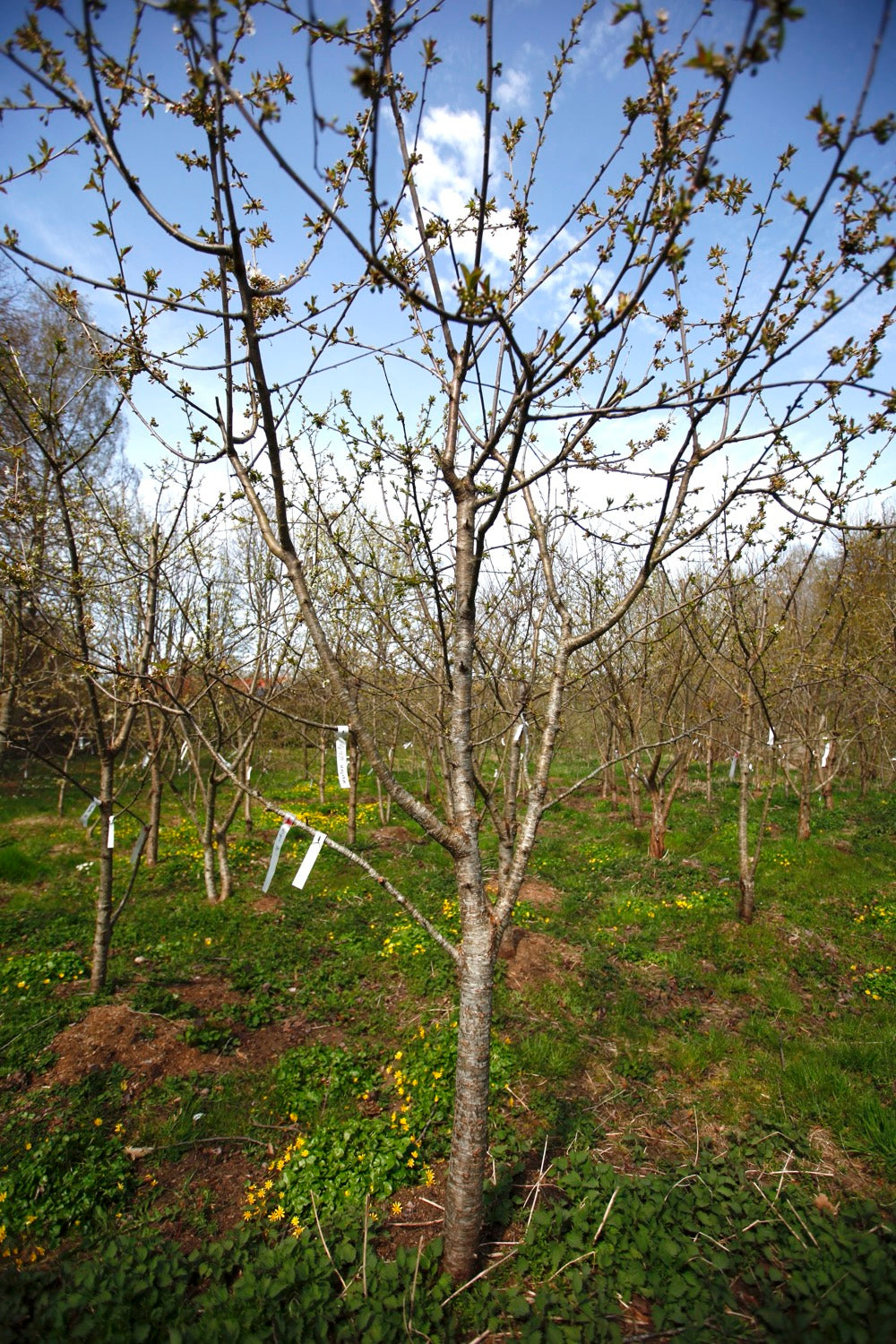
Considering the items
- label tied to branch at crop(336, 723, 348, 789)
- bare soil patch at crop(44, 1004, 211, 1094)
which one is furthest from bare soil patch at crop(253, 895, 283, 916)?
label tied to branch at crop(336, 723, 348, 789)

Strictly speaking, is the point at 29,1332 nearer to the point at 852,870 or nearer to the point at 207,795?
the point at 207,795

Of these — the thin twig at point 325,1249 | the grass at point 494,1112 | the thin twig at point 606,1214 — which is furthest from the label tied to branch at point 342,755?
the thin twig at point 606,1214

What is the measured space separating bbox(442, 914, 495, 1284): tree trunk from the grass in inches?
15.0

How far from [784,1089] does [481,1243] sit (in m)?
2.43

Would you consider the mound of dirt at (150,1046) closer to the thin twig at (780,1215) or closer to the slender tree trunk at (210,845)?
the slender tree trunk at (210,845)

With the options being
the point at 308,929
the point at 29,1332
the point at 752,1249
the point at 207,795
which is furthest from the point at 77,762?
the point at 752,1249

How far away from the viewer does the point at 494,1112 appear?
3744 millimetres

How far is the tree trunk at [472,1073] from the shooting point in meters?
2.46

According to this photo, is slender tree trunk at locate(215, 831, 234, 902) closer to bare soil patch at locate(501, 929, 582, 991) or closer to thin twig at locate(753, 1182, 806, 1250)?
bare soil patch at locate(501, 929, 582, 991)

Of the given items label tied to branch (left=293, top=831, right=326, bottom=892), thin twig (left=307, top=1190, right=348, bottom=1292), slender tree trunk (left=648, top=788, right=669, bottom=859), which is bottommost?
thin twig (left=307, top=1190, right=348, bottom=1292)

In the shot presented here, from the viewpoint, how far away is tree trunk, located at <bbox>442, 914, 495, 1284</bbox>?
8.07ft

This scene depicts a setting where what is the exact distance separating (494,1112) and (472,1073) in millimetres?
1683

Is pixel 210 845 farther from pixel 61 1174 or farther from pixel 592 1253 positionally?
pixel 592 1253

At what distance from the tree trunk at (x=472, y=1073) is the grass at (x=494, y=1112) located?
38 cm
